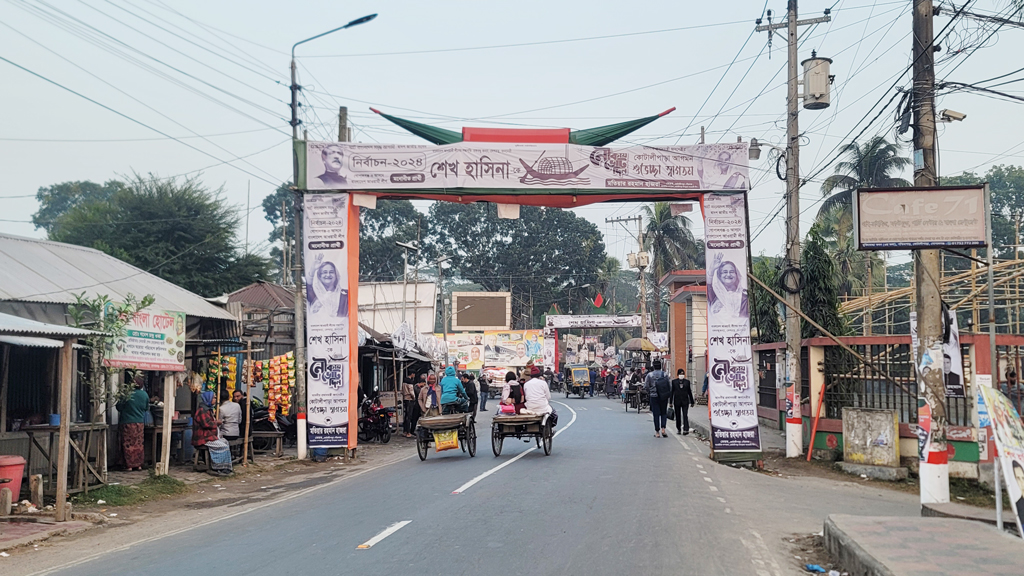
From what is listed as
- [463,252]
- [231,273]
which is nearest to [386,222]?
[463,252]

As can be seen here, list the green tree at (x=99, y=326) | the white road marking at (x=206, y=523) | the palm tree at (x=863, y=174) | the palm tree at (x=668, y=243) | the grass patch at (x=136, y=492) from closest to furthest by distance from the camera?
1. the white road marking at (x=206, y=523)
2. the grass patch at (x=136, y=492)
3. the green tree at (x=99, y=326)
4. the palm tree at (x=863, y=174)
5. the palm tree at (x=668, y=243)

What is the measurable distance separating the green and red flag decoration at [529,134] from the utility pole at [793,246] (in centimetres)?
359

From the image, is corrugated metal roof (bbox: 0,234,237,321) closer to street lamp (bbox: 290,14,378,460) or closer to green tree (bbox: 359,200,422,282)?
street lamp (bbox: 290,14,378,460)

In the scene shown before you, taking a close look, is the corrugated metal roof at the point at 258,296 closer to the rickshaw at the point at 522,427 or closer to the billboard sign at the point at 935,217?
the rickshaw at the point at 522,427

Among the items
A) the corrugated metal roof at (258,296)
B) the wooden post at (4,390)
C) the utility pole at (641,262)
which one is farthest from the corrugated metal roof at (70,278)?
the utility pole at (641,262)

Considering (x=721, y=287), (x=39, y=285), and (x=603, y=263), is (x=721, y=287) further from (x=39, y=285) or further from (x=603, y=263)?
(x=603, y=263)

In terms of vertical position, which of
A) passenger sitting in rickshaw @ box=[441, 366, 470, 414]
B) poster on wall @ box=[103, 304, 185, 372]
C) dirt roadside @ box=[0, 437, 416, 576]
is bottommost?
dirt roadside @ box=[0, 437, 416, 576]

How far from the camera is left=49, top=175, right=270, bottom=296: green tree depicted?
38094 mm

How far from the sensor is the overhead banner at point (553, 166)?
62.3 feet

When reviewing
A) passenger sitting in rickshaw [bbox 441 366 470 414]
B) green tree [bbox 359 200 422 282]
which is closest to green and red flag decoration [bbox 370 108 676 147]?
passenger sitting in rickshaw [bbox 441 366 470 414]

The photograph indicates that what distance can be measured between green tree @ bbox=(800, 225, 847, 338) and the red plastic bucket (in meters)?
18.4

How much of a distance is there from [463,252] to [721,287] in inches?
2377

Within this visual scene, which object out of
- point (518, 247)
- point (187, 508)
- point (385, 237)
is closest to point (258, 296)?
point (187, 508)

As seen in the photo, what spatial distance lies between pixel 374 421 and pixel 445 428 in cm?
764
